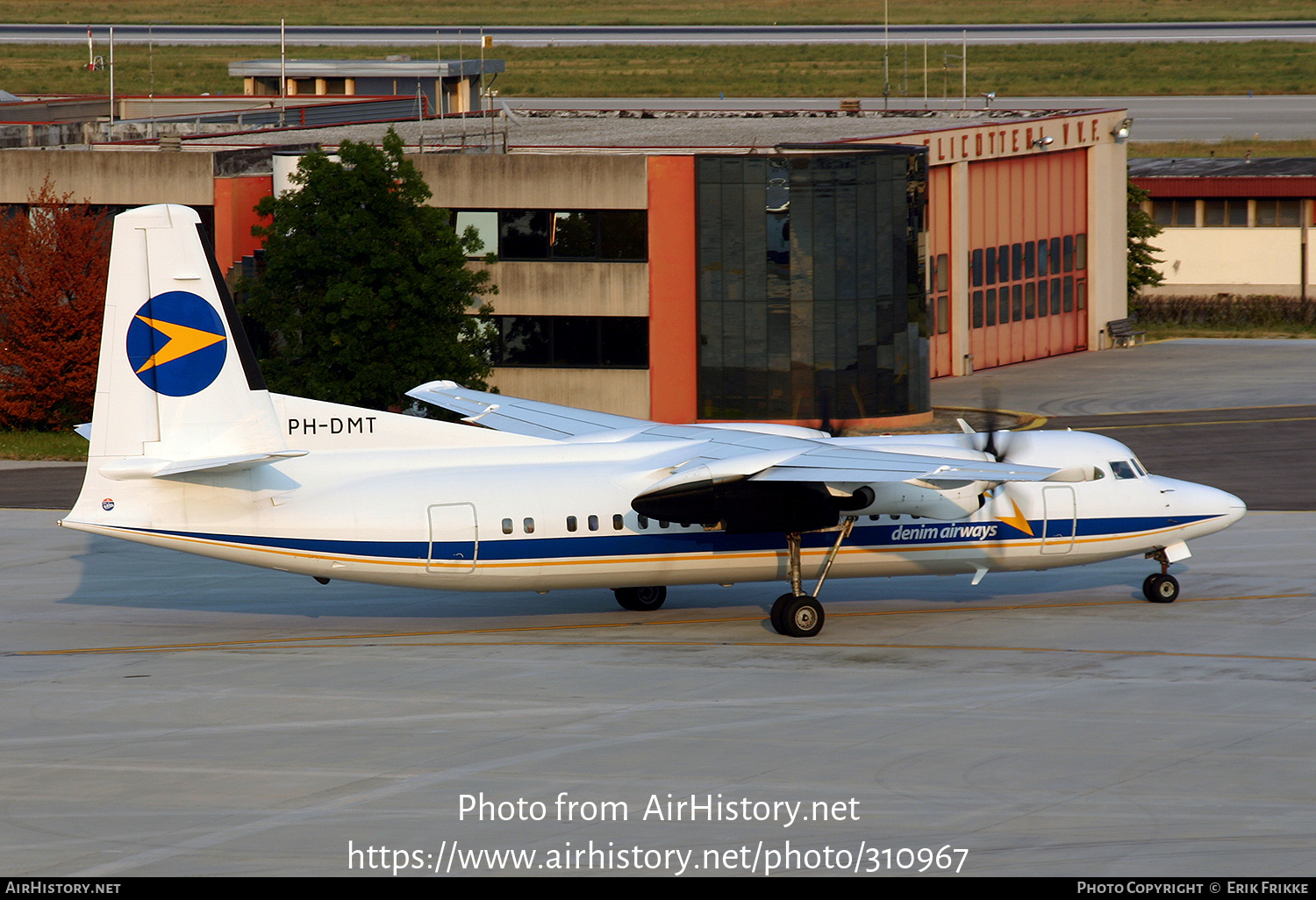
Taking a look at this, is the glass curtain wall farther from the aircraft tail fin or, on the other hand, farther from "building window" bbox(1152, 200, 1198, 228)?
"building window" bbox(1152, 200, 1198, 228)

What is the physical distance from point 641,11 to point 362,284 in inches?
5264

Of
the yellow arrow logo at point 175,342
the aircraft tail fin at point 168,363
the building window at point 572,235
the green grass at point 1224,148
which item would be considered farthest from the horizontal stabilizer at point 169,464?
the green grass at point 1224,148

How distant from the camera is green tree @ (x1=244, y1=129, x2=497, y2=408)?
47.1 m

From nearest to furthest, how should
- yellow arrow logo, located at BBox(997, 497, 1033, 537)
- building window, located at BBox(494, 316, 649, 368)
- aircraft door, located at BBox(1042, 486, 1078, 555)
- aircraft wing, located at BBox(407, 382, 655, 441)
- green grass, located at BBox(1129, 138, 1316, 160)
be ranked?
yellow arrow logo, located at BBox(997, 497, 1033, 537), aircraft door, located at BBox(1042, 486, 1078, 555), aircraft wing, located at BBox(407, 382, 655, 441), building window, located at BBox(494, 316, 649, 368), green grass, located at BBox(1129, 138, 1316, 160)

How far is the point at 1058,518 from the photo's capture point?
2897cm

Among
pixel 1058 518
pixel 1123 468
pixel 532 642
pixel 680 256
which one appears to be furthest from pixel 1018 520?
pixel 680 256

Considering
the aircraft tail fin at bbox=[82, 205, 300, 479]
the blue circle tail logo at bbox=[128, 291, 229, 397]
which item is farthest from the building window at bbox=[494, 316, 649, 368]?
the blue circle tail logo at bbox=[128, 291, 229, 397]

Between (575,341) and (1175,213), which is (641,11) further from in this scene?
(575,341)

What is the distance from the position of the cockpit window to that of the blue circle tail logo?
52.8ft

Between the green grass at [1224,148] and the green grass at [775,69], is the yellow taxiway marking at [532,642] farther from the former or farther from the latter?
the green grass at [775,69]

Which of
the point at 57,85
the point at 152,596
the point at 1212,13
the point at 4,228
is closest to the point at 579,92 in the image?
the point at 57,85

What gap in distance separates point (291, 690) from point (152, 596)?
804 cm

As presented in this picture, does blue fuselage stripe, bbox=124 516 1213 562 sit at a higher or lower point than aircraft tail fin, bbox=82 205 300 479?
lower

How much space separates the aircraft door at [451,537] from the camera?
86.6 ft
